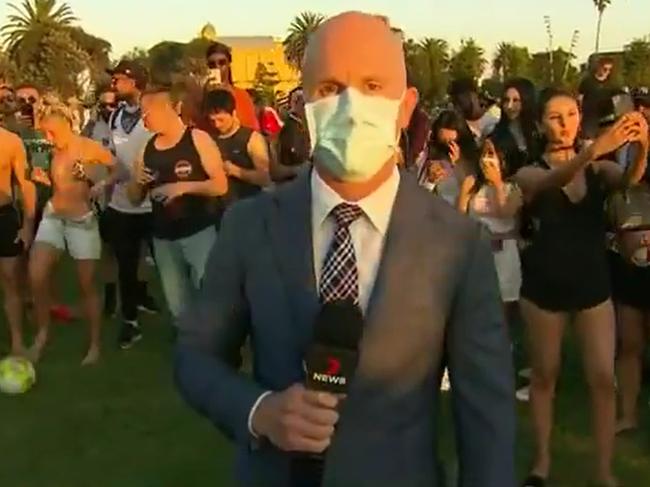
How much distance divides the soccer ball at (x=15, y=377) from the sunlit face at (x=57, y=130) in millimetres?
1458

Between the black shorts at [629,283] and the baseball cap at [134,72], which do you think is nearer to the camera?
the black shorts at [629,283]

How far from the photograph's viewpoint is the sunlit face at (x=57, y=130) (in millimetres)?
7828

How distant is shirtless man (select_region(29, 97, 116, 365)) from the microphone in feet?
18.8

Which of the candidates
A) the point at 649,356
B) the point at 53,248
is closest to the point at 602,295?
the point at 649,356

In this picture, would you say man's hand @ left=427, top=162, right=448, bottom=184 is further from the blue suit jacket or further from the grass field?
the blue suit jacket

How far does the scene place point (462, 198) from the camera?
251 inches

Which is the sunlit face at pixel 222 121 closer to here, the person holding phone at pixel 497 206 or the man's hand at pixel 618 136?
the person holding phone at pixel 497 206

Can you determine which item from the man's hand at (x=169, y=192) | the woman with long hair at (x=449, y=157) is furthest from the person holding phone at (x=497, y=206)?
the man's hand at (x=169, y=192)

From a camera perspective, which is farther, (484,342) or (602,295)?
(602,295)

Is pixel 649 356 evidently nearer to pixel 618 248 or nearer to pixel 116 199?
pixel 618 248

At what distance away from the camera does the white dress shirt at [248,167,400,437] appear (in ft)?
7.39

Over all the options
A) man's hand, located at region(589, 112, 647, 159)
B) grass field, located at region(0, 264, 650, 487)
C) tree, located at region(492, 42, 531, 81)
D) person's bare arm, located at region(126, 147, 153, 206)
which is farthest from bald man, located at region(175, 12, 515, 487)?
tree, located at region(492, 42, 531, 81)

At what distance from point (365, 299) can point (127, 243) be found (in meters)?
6.47

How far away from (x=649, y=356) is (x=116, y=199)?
149 inches
